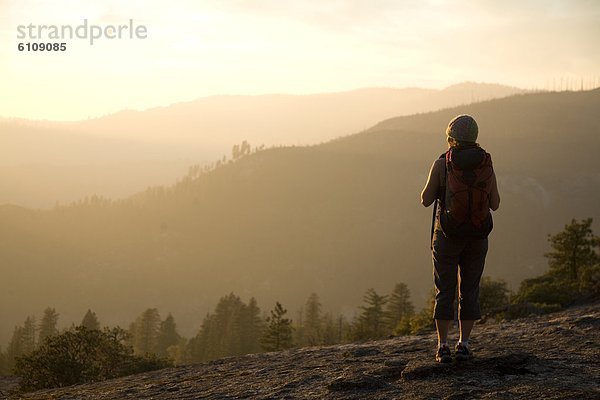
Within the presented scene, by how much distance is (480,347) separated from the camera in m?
8.77

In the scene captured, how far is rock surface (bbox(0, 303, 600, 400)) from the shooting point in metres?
6.04

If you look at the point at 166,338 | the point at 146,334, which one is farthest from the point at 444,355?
the point at 166,338

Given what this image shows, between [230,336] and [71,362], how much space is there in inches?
1847

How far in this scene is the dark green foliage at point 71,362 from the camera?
50.3 ft

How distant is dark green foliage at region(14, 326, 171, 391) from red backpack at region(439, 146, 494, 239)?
11.0 metres

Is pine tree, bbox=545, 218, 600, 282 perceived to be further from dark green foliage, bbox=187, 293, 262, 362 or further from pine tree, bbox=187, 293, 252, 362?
pine tree, bbox=187, 293, 252, 362

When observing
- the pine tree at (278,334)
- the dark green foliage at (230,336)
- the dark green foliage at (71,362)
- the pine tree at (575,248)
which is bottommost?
the dark green foliage at (230,336)

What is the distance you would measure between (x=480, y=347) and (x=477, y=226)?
3.06 meters

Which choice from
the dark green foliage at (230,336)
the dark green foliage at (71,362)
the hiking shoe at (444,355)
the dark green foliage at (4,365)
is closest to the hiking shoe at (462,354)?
the hiking shoe at (444,355)

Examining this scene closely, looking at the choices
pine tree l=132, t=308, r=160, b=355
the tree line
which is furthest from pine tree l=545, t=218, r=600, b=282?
pine tree l=132, t=308, r=160, b=355

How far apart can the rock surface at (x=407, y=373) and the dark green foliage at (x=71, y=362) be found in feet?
19.8

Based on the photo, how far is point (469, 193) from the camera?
651cm

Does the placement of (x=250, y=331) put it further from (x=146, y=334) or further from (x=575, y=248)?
(x=575, y=248)

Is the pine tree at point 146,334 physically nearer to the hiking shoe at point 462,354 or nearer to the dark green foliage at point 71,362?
the dark green foliage at point 71,362
